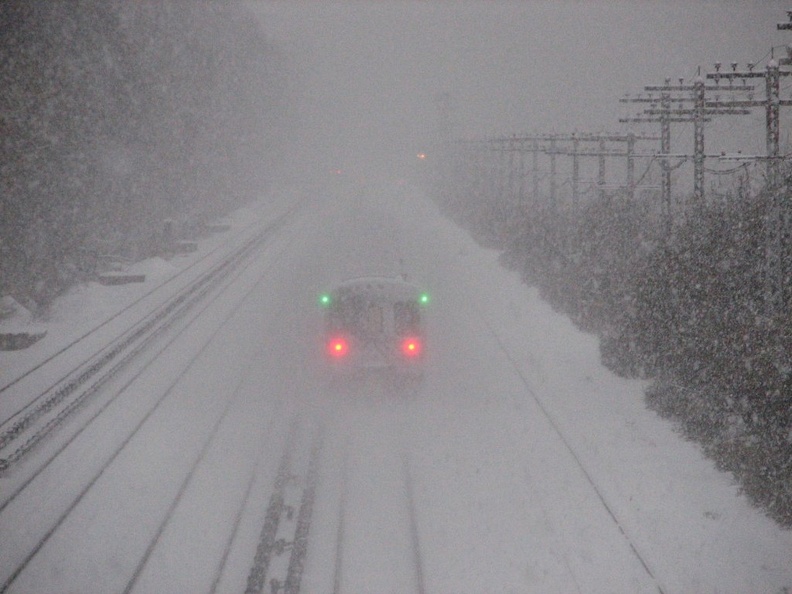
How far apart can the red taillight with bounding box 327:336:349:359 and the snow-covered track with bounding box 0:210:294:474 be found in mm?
5150

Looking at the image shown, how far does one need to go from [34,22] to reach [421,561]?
83.8 ft

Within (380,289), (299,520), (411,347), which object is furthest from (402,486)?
(380,289)

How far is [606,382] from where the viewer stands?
1483cm

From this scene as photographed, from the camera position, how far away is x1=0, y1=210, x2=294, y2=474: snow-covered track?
39.2ft

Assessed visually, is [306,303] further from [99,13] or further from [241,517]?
[99,13]

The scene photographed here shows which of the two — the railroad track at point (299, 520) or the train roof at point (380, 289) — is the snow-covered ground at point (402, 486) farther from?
the train roof at point (380, 289)

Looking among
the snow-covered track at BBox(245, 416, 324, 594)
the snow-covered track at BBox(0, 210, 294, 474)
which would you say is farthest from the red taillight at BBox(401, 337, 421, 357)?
the snow-covered track at BBox(0, 210, 294, 474)

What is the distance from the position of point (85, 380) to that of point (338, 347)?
19.7ft

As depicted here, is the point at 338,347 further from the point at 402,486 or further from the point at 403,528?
the point at 403,528

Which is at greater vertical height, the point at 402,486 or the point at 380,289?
the point at 380,289

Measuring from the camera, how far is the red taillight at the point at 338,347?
1330 centimetres

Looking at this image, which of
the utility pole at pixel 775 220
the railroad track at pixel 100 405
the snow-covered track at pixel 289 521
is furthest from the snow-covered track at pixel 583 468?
the railroad track at pixel 100 405

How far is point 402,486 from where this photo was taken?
33.7 ft

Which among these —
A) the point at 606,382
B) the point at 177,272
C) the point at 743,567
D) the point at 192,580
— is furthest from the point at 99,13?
the point at 743,567
